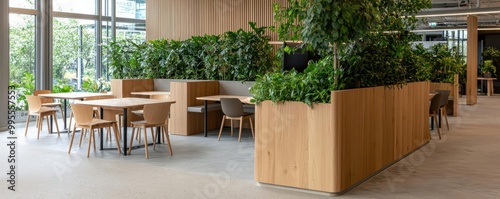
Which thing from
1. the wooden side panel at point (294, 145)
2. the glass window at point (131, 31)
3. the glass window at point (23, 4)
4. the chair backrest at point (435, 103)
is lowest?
the wooden side panel at point (294, 145)

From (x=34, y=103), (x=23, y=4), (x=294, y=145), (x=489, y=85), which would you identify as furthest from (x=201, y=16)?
(x=489, y=85)

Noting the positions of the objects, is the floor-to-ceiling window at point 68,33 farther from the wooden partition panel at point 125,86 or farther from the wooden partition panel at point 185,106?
the wooden partition panel at point 185,106

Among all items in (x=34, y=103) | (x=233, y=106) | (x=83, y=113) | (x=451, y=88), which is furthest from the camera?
(x=451, y=88)

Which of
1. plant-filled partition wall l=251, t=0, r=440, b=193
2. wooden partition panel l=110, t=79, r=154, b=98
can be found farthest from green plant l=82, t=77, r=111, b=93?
plant-filled partition wall l=251, t=0, r=440, b=193

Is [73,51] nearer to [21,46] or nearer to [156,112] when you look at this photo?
[21,46]

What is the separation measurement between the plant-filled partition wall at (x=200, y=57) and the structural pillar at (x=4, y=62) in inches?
98.8

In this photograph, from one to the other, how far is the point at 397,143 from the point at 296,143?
233 cm

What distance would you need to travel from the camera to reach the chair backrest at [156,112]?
788 cm

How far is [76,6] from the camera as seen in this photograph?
14.0 m

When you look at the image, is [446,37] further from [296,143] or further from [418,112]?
[296,143]

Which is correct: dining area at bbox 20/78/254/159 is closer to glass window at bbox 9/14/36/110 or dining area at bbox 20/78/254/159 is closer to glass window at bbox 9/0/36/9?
glass window at bbox 9/14/36/110

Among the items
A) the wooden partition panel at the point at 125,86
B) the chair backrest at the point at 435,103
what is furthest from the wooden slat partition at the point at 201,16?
the chair backrest at the point at 435,103

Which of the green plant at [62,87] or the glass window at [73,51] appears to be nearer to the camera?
the green plant at [62,87]

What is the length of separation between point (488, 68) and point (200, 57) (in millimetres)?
15897
